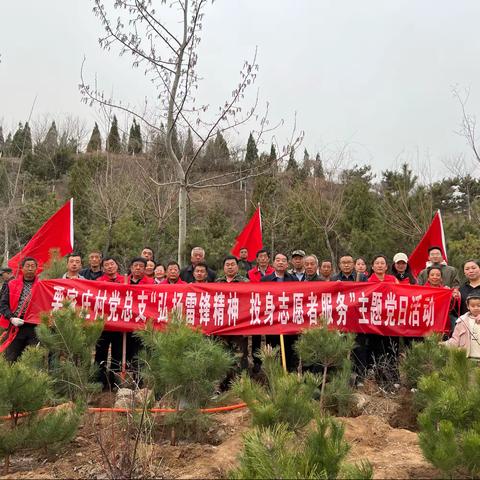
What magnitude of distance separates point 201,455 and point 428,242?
5.72 meters

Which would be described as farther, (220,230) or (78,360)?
(220,230)

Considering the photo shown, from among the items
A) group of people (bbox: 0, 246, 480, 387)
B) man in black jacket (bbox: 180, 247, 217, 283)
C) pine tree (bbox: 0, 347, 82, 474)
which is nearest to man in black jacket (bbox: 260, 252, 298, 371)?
group of people (bbox: 0, 246, 480, 387)

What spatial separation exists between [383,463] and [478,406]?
93cm

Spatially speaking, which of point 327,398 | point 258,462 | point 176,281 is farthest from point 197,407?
point 176,281

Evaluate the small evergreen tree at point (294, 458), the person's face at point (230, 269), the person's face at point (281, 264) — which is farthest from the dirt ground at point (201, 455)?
the person's face at point (281, 264)

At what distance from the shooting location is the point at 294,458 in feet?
7.52

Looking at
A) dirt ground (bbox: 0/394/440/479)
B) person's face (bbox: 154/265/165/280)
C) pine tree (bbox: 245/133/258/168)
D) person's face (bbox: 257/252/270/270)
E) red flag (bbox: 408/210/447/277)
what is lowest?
dirt ground (bbox: 0/394/440/479)

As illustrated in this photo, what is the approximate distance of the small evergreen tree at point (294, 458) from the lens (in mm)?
2143

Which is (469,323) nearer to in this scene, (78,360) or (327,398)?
(327,398)

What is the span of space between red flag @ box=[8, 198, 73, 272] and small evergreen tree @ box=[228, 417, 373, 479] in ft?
20.0

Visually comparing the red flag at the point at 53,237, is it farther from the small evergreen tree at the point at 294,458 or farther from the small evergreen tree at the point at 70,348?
the small evergreen tree at the point at 294,458

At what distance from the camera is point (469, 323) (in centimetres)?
488

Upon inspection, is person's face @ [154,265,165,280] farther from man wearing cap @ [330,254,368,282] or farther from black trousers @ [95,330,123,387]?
man wearing cap @ [330,254,368,282]

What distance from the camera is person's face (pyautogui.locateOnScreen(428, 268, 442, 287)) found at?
6.05m
